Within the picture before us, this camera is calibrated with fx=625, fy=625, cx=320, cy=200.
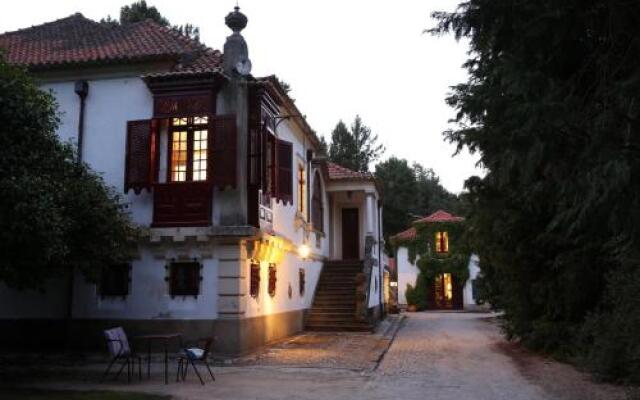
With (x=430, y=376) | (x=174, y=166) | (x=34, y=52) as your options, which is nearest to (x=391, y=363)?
(x=430, y=376)

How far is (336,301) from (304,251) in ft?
8.54

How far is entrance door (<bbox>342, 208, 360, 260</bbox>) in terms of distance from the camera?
29.7 meters

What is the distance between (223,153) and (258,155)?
91cm

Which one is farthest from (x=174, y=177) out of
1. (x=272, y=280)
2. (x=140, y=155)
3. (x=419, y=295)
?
(x=419, y=295)

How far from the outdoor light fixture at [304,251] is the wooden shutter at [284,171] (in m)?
4.26

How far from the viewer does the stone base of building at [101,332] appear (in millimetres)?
14656

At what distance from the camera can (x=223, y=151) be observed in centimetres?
1480

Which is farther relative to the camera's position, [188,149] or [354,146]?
[354,146]

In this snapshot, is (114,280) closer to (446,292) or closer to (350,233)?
(350,233)

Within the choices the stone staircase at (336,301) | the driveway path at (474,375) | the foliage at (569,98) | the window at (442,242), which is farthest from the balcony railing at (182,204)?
the window at (442,242)

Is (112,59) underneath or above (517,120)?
above

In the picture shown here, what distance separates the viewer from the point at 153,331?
49.4 ft

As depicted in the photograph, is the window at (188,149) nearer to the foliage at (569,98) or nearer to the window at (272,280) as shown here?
the window at (272,280)

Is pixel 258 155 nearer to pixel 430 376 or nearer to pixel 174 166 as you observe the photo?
pixel 174 166
